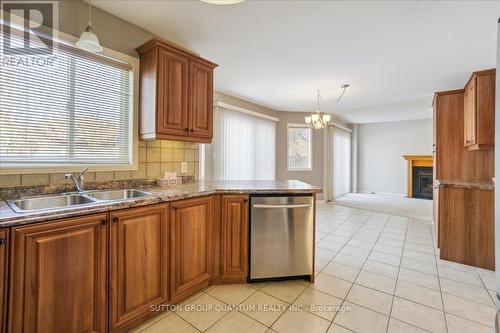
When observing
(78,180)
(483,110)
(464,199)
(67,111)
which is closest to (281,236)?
(78,180)

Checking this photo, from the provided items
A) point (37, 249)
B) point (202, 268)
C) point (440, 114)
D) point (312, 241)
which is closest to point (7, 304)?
point (37, 249)

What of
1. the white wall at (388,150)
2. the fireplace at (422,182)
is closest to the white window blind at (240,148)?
the white wall at (388,150)

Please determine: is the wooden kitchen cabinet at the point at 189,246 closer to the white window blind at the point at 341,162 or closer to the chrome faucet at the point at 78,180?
the chrome faucet at the point at 78,180

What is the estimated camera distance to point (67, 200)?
1.75 meters

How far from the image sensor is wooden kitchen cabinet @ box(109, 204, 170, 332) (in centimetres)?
150

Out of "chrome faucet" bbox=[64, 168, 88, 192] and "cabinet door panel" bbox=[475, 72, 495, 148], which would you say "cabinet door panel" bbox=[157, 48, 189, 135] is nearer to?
"chrome faucet" bbox=[64, 168, 88, 192]

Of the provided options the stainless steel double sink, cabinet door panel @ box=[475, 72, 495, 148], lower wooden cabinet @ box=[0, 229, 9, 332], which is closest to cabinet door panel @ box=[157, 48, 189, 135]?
the stainless steel double sink

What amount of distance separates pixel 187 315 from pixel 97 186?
1.30 metres

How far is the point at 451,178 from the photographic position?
355 centimetres

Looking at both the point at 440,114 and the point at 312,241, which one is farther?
the point at 440,114

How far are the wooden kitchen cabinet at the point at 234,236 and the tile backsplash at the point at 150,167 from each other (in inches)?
32.7

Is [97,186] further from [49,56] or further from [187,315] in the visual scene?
[187,315]

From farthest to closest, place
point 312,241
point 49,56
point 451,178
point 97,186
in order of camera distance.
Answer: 1. point 451,178
2. point 312,241
3. point 97,186
4. point 49,56

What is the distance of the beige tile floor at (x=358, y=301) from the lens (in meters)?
1.69
